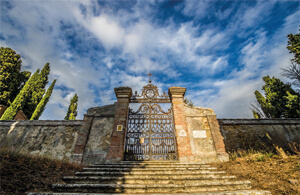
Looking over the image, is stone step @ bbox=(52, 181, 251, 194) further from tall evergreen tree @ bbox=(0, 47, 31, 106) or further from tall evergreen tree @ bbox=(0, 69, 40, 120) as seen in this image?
tall evergreen tree @ bbox=(0, 47, 31, 106)

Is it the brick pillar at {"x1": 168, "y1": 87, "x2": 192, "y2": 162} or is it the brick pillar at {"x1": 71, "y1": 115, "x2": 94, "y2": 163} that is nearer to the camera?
the brick pillar at {"x1": 71, "y1": 115, "x2": 94, "y2": 163}

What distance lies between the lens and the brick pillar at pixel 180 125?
6.81m

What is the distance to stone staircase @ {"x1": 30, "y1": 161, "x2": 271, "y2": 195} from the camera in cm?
351

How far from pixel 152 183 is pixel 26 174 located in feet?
11.9

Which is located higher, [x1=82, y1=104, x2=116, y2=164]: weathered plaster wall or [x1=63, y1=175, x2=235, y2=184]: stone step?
[x1=82, y1=104, x2=116, y2=164]: weathered plaster wall

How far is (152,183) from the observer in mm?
4121

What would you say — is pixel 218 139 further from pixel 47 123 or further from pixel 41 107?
pixel 41 107

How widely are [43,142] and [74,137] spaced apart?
1.66 metres

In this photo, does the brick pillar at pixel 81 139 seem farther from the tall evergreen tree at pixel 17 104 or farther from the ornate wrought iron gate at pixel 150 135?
the tall evergreen tree at pixel 17 104

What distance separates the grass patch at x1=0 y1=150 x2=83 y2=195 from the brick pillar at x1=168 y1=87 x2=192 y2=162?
15.5 ft

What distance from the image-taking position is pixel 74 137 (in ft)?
24.7

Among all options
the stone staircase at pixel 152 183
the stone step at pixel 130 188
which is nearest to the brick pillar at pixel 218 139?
the stone staircase at pixel 152 183

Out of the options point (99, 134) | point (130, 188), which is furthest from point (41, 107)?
point (130, 188)

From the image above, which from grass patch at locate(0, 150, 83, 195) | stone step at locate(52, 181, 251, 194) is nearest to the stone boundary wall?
grass patch at locate(0, 150, 83, 195)
